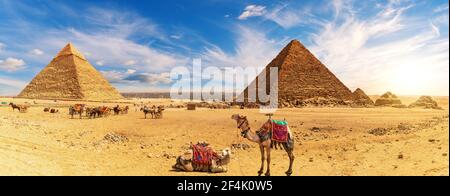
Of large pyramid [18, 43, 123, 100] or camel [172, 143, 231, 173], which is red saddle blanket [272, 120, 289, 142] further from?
large pyramid [18, 43, 123, 100]

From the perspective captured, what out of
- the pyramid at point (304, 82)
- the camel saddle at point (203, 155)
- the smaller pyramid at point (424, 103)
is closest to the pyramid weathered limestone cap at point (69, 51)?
the pyramid at point (304, 82)

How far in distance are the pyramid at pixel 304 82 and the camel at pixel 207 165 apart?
47234mm

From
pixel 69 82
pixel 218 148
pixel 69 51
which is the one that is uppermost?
pixel 69 51

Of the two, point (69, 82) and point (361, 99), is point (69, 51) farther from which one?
point (361, 99)

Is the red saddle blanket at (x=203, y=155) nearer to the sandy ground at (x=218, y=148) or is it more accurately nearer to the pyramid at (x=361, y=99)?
the sandy ground at (x=218, y=148)

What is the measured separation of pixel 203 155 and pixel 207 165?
34cm

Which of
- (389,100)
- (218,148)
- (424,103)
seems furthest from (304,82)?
(218,148)

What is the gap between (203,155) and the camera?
974 cm

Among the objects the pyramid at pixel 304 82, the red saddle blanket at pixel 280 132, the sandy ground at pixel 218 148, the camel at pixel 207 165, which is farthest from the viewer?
the pyramid at pixel 304 82

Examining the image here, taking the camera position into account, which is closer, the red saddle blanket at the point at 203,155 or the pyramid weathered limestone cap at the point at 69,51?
the red saddle blanket at the point at 203,155

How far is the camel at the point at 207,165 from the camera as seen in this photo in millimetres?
9680

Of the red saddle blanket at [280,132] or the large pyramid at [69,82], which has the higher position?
the large pyramid at [69,82]
